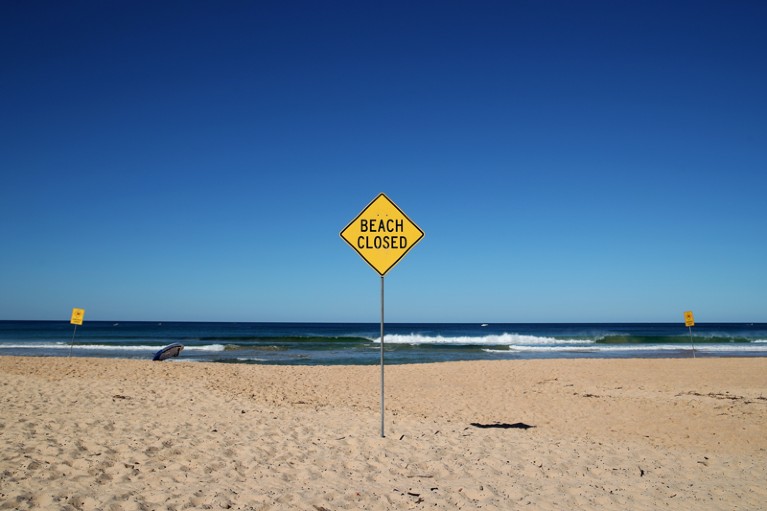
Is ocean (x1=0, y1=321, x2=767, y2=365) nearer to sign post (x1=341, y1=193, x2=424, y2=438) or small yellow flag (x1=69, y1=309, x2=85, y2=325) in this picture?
small yellow flag (x1=69, y1=309, x2=85, y2=325)

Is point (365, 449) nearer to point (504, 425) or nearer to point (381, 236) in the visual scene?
point (381, 236)

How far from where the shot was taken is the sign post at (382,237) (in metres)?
7.57

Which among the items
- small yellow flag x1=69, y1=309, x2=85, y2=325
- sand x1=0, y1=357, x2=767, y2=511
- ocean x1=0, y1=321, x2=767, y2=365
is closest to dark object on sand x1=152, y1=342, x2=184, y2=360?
ocean x1=0, y1=321, x2=767, y2=365

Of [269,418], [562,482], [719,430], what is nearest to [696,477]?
[562,482]

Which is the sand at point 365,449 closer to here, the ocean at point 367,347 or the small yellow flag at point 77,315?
the small yellow flag at point 77,315

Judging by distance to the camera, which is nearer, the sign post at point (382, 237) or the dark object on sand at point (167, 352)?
the sign post at point (382, 237)

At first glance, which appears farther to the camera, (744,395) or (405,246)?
(744,395)

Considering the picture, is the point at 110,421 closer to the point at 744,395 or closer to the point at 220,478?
the point at 220,478

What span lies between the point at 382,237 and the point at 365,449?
3.14m

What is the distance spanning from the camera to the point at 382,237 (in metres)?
7.61

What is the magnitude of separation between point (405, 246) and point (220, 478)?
4.04m

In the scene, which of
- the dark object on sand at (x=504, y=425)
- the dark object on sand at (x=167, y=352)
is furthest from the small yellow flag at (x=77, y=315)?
the dark object on sand at (x=504, y=425)

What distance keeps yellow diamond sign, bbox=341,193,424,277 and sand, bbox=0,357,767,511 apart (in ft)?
9.13

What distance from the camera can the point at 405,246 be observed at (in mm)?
7570
